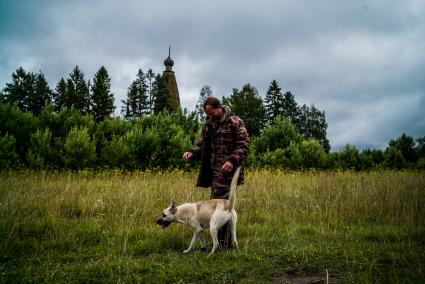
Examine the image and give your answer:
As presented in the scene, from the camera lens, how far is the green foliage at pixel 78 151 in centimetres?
1482

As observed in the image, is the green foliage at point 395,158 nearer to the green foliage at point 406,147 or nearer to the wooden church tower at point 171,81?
the green foliage at point 406,147

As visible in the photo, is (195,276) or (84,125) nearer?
(195,276)

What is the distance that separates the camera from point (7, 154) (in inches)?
547

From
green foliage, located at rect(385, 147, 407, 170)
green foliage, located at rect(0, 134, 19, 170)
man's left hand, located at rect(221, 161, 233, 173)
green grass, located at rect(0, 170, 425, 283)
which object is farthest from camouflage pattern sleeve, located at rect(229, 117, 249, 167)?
green foliage, located at rect(385, 147, 407, 170)

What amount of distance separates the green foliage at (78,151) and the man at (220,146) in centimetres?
1019

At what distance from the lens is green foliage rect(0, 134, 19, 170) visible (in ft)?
45.0

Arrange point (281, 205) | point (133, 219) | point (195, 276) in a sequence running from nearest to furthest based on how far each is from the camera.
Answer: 1. point (195, 276)
2. point (133, 219)
3. point (281, 205)

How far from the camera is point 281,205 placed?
29.4 feet

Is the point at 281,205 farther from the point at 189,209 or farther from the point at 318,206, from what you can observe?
the point at 189,209

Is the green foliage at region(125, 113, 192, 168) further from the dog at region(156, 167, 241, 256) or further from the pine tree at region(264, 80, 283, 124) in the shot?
the pine tree at region(264, 80, 283, 124)

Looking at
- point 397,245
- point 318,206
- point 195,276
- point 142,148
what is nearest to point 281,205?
point 318,206

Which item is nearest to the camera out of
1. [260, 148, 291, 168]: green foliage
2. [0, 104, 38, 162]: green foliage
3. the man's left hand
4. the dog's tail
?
the dog's tail

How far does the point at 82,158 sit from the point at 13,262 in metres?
10.3

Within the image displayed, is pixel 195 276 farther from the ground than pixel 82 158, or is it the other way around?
pixel 82 158
